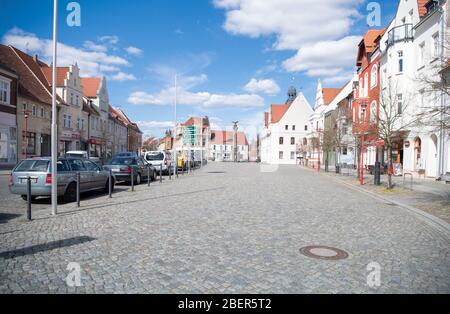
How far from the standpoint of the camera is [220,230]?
769 cm

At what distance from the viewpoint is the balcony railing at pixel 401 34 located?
26641mm

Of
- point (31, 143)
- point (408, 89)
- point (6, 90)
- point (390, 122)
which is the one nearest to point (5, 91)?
point (6, 90)

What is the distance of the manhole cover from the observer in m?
5.78

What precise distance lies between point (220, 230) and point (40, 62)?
47654 mm

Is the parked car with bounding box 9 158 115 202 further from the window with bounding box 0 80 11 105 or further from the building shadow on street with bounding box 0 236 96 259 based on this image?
the window with bounding box 0 80 11 105

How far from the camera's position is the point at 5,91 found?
30688 millimetres

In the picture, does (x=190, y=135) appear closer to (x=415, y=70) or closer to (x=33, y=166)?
(x=415, y=70)

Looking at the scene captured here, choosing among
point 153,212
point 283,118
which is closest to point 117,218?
point 153,212

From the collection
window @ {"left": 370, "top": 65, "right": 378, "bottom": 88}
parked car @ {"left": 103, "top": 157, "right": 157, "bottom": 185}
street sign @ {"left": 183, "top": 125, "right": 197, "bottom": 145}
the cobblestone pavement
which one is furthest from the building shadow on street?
window @ {"left": 370, "top": 65, "right": 378, "bottom": 88}

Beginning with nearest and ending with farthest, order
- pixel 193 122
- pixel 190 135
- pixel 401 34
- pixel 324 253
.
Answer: pixel 324 253
pixel 401 34
pixel 190 135
pixel 193 122

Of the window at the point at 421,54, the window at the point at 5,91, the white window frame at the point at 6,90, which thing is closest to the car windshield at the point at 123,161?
the white window frame at the point at 6,90

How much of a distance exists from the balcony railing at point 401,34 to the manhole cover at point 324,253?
85.4 feet

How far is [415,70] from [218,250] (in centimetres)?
2590

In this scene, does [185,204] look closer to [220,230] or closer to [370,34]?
[220,230]
